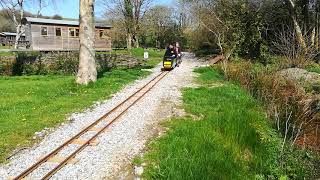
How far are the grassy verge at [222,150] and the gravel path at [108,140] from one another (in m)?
0.60

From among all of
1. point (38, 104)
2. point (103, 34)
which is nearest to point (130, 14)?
point (103, 34)

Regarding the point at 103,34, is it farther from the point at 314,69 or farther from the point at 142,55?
the point at 314,69

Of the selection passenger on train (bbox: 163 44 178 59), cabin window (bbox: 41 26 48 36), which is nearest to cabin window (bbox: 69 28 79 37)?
A: cabin window (bbox: 41 26 48 36)

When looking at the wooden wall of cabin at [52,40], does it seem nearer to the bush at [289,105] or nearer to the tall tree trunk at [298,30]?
the tall tree trunk at [298,30]

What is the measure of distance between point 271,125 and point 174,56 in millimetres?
15932

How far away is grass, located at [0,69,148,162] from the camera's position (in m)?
9.66

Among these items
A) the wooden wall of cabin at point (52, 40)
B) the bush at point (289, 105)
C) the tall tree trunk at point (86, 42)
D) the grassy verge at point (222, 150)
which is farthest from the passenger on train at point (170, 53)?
the wooden wall of cabin at point (52, 40)

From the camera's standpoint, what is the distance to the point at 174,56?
26.5 meters

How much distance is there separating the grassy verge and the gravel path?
23.6 inches

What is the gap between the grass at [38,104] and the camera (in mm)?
9656

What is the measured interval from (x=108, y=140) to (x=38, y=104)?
5.41 meters

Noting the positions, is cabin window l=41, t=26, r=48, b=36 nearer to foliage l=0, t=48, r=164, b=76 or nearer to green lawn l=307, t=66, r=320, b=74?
foliage l=0, t=48, r=164, b=76

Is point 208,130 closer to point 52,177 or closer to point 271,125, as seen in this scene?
point 271,125

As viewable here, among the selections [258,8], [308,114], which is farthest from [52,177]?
[258,8]
